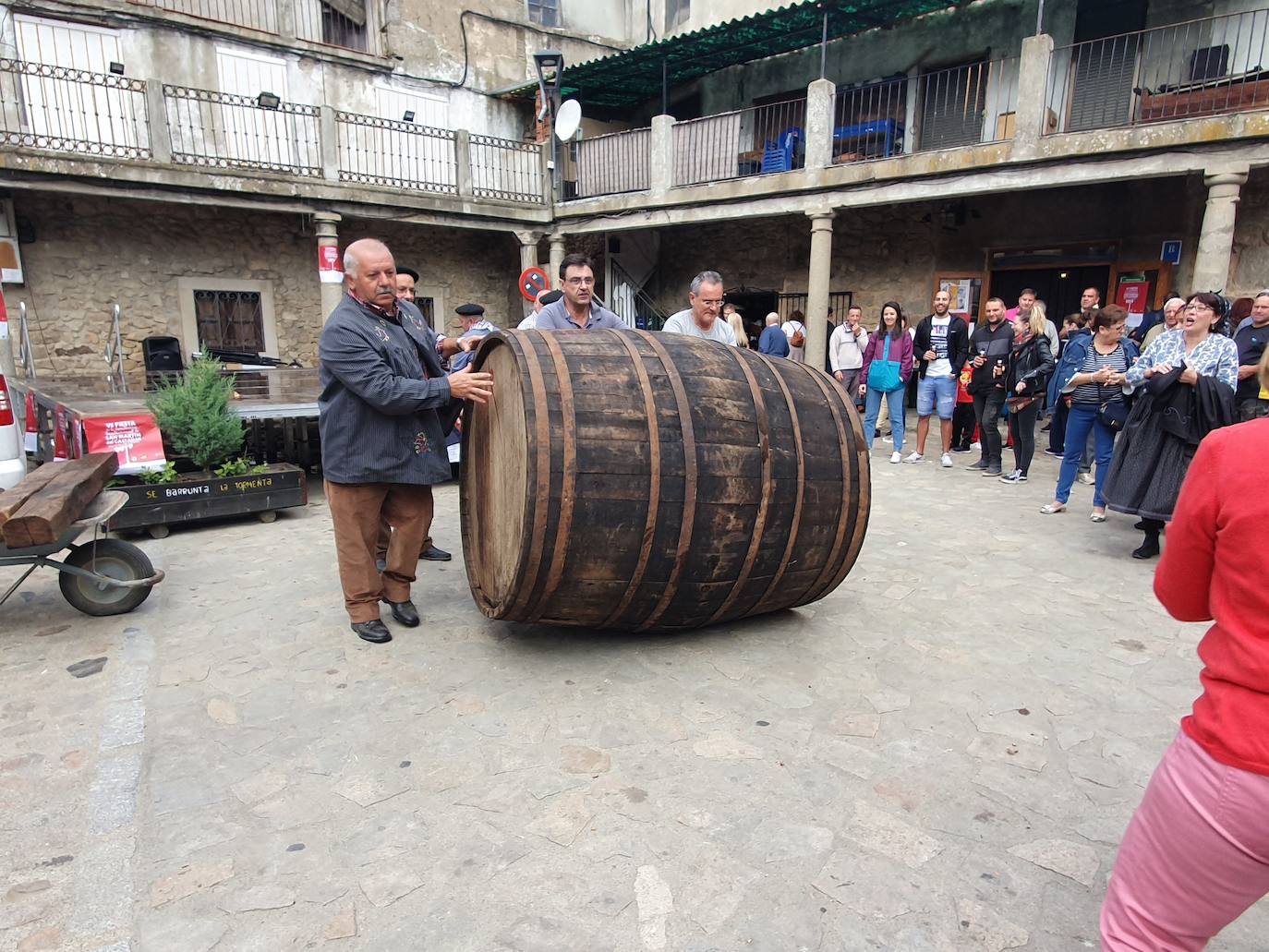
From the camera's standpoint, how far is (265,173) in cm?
1205

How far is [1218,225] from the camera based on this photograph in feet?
29.4

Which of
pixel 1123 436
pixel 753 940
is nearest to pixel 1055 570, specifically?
pixel 1123 436

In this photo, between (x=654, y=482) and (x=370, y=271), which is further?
(x=370, y=271)

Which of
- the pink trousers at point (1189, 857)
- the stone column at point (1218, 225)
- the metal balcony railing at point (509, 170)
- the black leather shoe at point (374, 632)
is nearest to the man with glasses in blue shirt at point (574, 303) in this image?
the black leather shoe at point (374, 632)

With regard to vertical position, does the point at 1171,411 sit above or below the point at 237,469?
above

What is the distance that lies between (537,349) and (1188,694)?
3.07 m

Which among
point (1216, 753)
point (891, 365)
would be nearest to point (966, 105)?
point (891, 365)

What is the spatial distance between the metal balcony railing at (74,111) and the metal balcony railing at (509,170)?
5.82 meters

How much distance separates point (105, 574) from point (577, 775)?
2.97m

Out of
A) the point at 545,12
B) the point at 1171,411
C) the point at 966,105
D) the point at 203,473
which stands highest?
the point at 545,12

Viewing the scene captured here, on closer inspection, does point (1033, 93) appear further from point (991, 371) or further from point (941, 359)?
point (991, 371)

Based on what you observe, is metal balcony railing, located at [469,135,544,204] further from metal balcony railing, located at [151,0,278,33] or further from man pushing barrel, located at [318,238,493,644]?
man pushing barrel, located at [318,238,493,644]

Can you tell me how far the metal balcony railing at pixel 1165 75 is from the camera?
9930 millimetres

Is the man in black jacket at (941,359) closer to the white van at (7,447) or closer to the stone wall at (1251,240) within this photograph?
the stone wall at (1251,240)
